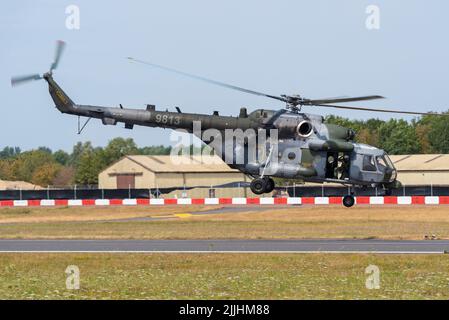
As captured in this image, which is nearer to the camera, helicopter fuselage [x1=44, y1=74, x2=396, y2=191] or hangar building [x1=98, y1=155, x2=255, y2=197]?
helicopter fuselage [x1=44, y1=74, x2=396, y2=191]

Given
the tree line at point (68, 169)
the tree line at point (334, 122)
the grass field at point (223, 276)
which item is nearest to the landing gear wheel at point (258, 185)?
the grass field at point (223, 276)

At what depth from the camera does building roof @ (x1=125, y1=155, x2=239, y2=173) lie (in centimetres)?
9650

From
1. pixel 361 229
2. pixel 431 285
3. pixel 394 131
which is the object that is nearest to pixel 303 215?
pixel 361 229

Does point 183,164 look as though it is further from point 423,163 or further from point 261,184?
point 261,184

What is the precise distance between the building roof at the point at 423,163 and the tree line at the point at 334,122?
495 centimetres

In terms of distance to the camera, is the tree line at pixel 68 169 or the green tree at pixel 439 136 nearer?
the green tree at pixel 439 136

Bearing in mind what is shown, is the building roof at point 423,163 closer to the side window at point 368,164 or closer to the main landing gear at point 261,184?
the side window at point 368,164

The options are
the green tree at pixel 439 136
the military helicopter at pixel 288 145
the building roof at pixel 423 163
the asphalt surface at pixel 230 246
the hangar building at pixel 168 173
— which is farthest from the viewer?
the green tree at pixel 439 136

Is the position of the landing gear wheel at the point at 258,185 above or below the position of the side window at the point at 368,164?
below

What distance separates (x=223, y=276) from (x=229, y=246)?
8769mm

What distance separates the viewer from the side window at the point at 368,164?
3238 cm

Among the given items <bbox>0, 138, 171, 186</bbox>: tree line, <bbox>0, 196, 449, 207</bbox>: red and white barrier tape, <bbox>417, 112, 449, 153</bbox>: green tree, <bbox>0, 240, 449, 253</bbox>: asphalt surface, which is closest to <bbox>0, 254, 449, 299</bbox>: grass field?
<bbox>0, 240, 449, 253</bbox>: asphalt surface

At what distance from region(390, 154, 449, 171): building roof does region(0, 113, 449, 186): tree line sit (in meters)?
4.95

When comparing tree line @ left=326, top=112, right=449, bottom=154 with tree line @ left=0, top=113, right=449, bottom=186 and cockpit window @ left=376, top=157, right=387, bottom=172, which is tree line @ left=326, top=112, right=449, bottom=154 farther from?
cockpit window @ left=376, top=157, right=387, bottom=172
